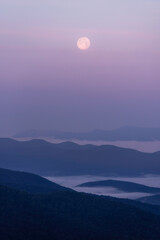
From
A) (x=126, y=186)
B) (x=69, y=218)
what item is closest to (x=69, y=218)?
(x=69, y=218)

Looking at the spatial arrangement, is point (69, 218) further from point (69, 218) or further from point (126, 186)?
point (126, 186)

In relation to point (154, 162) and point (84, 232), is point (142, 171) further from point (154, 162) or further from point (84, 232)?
point (84, 232)

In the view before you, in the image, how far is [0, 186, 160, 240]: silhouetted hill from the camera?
47062 millimetres

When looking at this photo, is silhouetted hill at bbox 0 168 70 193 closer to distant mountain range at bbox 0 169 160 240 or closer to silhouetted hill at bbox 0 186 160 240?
silhouetted hill at bbox 0 186 160 240

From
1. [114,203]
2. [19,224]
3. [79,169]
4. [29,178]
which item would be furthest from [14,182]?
[79,169]

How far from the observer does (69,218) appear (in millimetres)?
53688

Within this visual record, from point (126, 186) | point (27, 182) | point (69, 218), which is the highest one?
point (126, 186)

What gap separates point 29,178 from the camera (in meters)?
89.7

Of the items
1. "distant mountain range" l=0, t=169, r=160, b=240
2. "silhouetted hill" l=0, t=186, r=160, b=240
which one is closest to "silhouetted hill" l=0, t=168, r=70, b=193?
"silhouetted hill" l=0, t=186, r=160, b=240

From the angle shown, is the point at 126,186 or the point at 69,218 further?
the point at 126,186

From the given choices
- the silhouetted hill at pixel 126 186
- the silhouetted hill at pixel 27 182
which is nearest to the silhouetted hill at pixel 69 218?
the silhouetted hill at pixel 27 182

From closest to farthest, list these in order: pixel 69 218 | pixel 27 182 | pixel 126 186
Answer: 1. pixel 69 218
2. pixel 27 182
3. pixel 126 186

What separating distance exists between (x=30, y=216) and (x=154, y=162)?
147m

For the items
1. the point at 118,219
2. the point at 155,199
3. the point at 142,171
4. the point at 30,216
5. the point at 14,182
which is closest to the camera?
the point at 30,216
